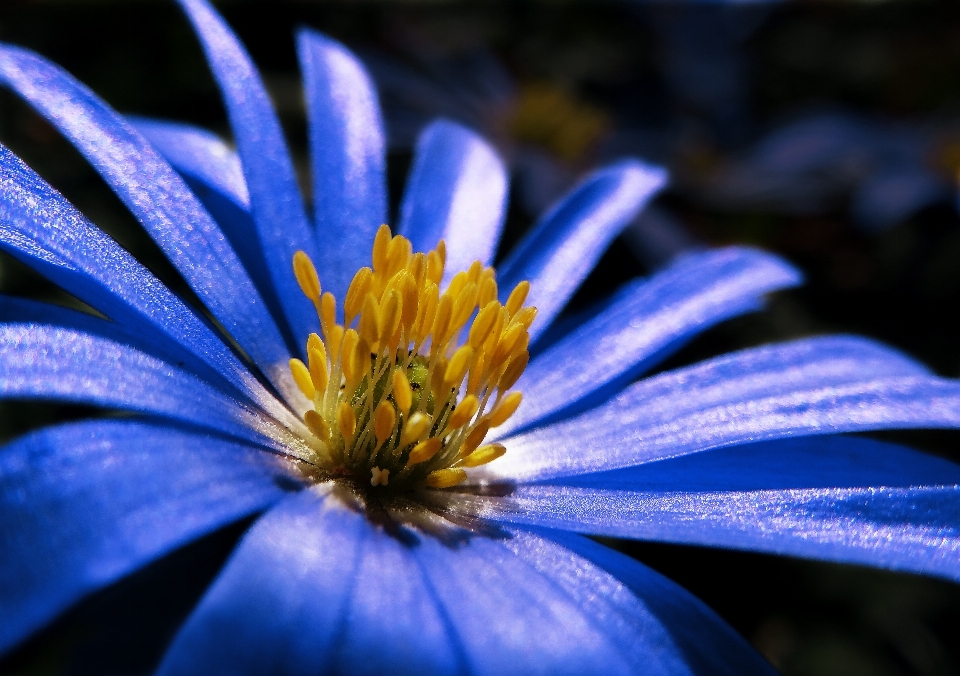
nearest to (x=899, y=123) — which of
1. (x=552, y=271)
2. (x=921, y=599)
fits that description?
(x=921, y=599)

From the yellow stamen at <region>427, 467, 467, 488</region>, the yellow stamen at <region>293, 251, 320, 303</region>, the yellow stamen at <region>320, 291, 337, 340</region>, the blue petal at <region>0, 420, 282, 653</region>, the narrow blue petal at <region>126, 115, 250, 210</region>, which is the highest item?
the narrow blue petal at <region>126, 115, 250, 210</region>

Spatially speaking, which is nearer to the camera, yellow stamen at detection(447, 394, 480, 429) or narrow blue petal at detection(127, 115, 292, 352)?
yellow stamen at detection(447, 394, 480, 429)

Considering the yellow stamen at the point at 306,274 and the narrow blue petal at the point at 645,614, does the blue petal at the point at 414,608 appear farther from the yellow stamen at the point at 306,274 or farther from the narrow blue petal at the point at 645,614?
the yellow stamen at the point at 306,274

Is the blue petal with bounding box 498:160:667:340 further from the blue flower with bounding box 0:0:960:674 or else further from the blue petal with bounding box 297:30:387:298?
the blue petal with bounding box 297:30:387:298

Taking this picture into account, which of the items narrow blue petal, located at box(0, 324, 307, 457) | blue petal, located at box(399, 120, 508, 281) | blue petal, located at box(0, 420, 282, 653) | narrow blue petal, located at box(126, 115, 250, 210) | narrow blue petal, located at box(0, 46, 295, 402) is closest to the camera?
blue petal, located at box(0, 420, 282, 653)

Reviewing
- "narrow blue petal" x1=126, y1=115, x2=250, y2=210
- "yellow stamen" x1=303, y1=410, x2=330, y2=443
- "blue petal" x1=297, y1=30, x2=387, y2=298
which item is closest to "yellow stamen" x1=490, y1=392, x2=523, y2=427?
"yellow stamen" x1=303, y1=410, x2=330, y2=443

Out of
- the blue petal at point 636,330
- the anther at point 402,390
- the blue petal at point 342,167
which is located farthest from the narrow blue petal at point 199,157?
the blue petal at point 636,330

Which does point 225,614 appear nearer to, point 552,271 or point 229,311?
point 229,311
